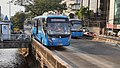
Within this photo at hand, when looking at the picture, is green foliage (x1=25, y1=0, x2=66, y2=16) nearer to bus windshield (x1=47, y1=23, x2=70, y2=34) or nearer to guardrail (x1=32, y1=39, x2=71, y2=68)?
bus windshield (x1=47, y1=23, x2=70, y2=34)

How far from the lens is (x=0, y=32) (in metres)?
38.0

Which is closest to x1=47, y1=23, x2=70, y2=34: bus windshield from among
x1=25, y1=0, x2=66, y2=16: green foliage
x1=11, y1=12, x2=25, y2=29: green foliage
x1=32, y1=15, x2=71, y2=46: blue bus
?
x1=32, y1=15, x2=71, y2=46: blue bus

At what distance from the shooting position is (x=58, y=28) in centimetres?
2677

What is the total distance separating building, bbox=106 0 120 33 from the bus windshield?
39.8 metres

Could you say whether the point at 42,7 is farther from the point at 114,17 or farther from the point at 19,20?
the point at 19,20

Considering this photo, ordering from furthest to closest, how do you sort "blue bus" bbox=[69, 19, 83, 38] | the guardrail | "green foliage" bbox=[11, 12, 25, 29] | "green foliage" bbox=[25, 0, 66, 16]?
"green foliage" bbox=[11, 12, 25, 29] → "green foliage" bbox=[25, 0, 66, 16] → "blue bus" bbox=[69, 19, 83, 38] → the guardrail

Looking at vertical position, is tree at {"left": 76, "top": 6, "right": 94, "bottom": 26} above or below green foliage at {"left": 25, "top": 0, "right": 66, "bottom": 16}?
below

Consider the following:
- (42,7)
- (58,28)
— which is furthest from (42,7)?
(58,28)

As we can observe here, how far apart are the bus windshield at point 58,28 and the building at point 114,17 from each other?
39.8m

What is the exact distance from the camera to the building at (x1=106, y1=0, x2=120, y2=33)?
6719 cm

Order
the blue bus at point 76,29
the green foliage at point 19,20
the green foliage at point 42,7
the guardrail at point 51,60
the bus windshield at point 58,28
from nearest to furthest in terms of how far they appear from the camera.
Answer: the guardrail at point 51,60, the bus windshield at point 58,28, the blue bus at point 76,29, the green foliage at point 42,7, the green foliage at point 19,20

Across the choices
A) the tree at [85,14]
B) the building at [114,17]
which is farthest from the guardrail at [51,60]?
the tree at [85,14]

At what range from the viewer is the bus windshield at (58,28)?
2657 centimetres

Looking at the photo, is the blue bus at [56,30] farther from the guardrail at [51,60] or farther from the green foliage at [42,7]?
the green foliage at [42,7]
